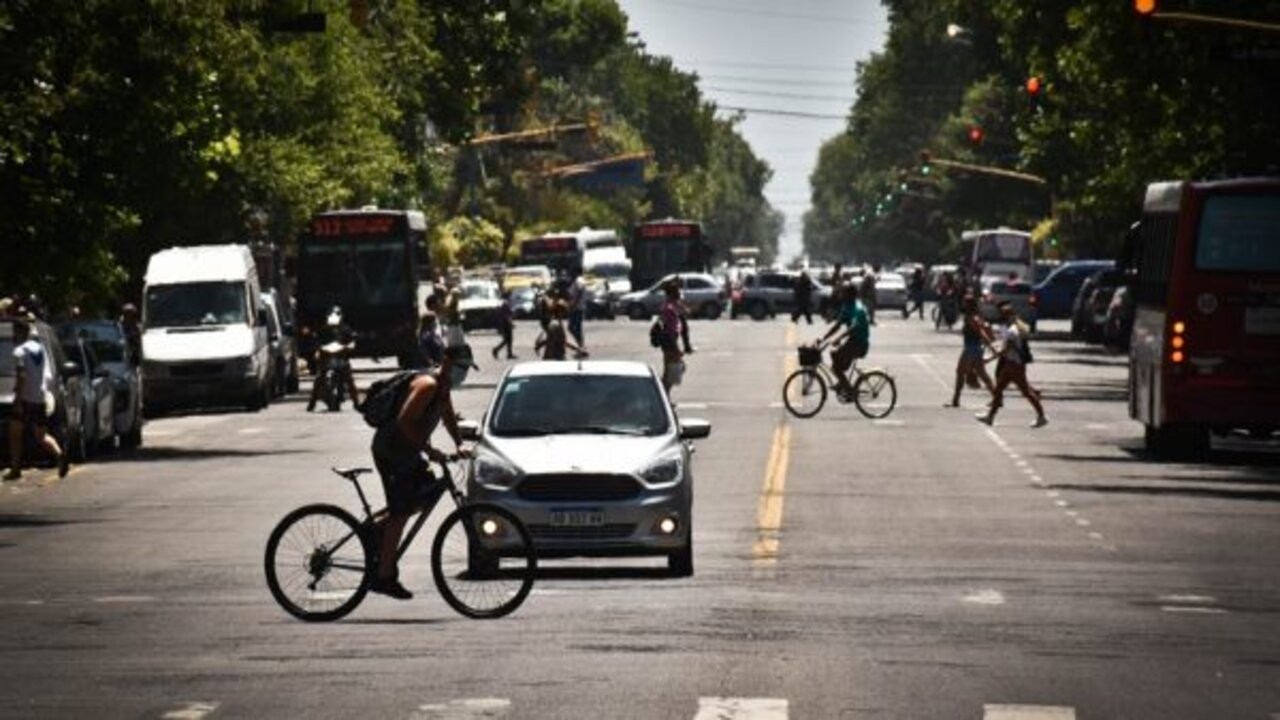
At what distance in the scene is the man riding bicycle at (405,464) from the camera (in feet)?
66.1

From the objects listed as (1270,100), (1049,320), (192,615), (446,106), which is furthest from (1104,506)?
(1049,320)

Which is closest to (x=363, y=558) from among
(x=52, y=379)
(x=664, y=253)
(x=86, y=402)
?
(x=52, y=379)

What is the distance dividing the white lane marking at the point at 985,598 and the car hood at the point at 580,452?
2.27 meters

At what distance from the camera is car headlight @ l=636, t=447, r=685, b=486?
73.7ft

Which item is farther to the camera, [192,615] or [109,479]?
[109,479]

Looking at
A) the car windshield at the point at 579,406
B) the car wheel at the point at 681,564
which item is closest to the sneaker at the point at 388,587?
the car windshield at the point at 579,406

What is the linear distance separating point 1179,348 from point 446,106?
173 feet

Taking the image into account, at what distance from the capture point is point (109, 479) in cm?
3747

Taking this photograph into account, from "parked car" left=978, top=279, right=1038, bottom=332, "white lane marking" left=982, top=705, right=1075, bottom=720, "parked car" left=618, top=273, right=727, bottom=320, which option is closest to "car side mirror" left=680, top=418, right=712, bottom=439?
"white lane marking" left=982, top=705, right=1075, bottom=720

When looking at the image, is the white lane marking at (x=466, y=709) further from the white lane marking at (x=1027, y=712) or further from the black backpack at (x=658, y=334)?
the black backpack at (x=658, y=334)

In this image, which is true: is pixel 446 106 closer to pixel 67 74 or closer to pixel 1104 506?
pixel 67 74

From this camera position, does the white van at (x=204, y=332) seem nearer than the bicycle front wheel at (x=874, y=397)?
No

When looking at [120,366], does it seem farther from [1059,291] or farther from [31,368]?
[1059,291]

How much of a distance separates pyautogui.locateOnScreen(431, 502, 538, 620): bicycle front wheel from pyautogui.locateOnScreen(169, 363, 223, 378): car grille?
33495 millimetres
